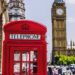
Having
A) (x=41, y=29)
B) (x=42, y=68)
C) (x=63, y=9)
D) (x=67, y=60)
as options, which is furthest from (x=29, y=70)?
(x=63, y=9)

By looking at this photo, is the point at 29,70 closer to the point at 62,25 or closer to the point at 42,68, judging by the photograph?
the point at 42,68

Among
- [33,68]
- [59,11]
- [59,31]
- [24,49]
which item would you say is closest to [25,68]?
[33,68]

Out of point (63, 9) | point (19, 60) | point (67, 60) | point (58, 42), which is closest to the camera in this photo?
point (19, 60)

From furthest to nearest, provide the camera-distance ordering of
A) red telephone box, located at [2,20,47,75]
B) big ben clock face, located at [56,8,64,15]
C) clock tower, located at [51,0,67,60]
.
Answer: big ben clock face, located at [56,8,64,15] < clock tower, located at [51,0,67,60] < red telephone box, located at [2,20,47,75]

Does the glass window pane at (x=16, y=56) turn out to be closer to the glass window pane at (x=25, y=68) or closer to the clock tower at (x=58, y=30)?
the glass window pane at (x=25, y=68)

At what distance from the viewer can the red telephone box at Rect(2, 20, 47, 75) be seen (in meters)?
6.01

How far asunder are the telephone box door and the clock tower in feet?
280

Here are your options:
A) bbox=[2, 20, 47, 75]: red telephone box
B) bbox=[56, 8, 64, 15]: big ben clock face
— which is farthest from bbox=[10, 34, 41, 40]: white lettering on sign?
bbox=[56, 8, 64, 15]: big ben clock face

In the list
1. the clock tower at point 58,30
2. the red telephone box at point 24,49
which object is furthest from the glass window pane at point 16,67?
the clock tower at point 58,30

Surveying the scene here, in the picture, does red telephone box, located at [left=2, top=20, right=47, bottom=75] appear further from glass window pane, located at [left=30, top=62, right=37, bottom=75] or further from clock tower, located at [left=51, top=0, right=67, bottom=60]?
clock tower, located at [left=51, top=0, right=67, bottom=60]

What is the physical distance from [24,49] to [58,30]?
88641 millimetres

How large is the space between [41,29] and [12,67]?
0.63 meters

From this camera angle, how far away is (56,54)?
94562 mm

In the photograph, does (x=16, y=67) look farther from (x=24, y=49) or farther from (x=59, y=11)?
(x=59, y=11)
